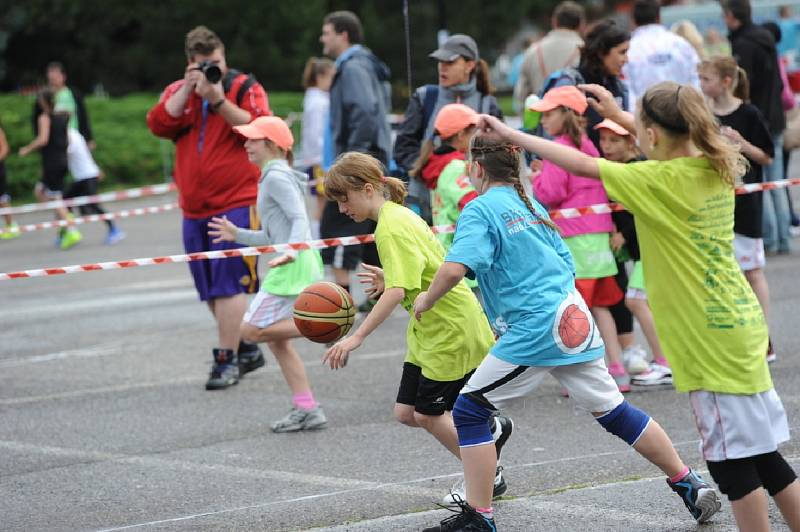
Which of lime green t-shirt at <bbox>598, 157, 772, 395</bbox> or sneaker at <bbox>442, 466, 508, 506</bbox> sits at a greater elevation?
lime green t-shirt at <bbox>598, 157, 772, 395</bbox>

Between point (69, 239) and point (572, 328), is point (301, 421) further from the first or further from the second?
point (69, 239)

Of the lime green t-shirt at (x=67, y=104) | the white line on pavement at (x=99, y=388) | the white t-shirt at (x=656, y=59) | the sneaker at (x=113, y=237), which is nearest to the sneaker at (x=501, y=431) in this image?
the white line on pavement at (x=99, y=388)

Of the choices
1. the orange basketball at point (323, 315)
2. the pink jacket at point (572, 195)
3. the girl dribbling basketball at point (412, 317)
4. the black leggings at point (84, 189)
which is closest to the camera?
the girl dribbling basketball at point (412, 317)

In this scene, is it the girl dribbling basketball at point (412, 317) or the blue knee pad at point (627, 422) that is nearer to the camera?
the blue knee pad at point (627, 422)

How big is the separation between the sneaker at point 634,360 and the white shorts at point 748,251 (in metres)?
0.89

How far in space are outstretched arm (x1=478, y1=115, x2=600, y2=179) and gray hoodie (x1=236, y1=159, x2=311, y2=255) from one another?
2.84m

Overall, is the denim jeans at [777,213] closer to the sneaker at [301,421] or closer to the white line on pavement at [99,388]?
the white line on pavement at [99,388]

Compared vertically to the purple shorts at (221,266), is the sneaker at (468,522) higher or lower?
lower

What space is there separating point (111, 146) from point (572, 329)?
19673mm

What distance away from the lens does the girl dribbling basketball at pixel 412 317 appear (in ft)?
16.7

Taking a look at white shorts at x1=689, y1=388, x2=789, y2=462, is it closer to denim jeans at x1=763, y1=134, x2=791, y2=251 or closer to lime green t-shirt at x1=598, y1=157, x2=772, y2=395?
lime green t-shirt at x1=598, y1=157, x2=772, y2=395

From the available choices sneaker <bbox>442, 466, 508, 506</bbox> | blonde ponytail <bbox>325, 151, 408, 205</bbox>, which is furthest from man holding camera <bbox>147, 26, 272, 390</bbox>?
sneaker <bbox>442, 466, 508, 506</bbox>

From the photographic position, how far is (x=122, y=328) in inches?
408

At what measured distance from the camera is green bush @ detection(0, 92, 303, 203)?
70.0 feet
